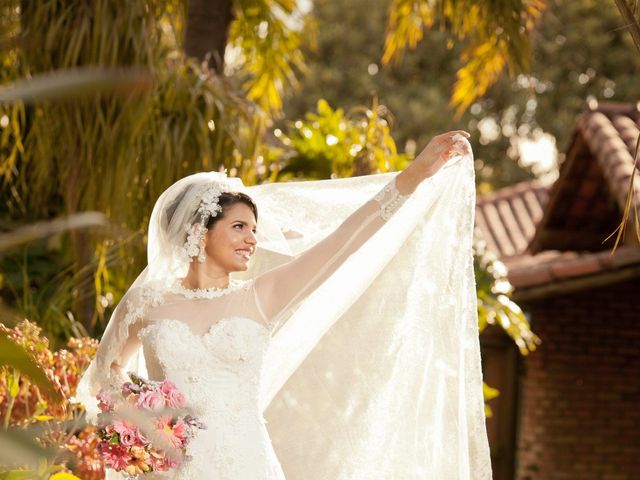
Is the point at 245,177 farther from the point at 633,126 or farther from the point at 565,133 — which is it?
the point at 565,133

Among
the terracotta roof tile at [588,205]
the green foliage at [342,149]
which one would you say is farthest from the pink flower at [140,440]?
the terracotta roof tile at [588,205]

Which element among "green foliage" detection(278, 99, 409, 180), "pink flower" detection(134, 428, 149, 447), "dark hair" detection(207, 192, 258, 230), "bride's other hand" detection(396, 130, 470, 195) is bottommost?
"pink flower" detection(134, 428, 149, 447)

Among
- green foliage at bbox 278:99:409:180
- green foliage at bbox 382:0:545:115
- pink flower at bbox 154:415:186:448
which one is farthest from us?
green foliage at bbox 382:0:545:115

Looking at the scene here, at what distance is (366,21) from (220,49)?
58.4ft

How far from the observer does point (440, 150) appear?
12.1ft

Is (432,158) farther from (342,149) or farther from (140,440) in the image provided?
(342,149)

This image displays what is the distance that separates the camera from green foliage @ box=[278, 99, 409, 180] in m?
7.16

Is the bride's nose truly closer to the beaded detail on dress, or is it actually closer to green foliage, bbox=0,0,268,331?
the beaded detail on dress

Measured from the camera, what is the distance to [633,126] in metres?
8.98

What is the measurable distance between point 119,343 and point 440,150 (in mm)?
1221

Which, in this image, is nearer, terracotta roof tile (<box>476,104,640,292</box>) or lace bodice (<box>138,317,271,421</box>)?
lace bodice (<box>138,317,271,421</box>)

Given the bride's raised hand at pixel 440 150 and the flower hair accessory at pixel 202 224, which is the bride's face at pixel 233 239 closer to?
the flower hair accessory at pixel 202 224

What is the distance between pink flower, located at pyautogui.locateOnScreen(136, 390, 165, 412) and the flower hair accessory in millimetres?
619

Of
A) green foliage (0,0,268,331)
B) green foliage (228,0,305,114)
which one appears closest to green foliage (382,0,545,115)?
green foliage (228,0,305,114)
